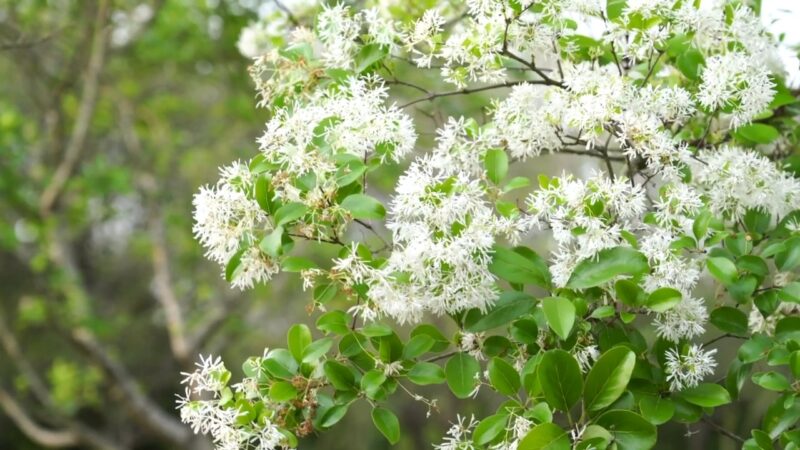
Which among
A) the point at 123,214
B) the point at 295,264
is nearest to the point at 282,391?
the point at 295,264

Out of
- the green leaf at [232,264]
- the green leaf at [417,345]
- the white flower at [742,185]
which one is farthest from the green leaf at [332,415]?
the white flower at [742,185]

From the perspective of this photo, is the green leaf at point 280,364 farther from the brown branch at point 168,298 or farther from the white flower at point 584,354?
the brown branch at point 168,298

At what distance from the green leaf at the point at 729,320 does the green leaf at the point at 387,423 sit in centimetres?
46

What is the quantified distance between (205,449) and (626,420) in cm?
440

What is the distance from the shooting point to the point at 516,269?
3.47ft

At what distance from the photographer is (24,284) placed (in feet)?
23.1

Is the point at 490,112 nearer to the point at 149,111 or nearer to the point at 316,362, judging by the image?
the point at 316,362

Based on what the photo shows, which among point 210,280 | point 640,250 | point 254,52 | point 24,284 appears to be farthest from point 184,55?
point 640,250

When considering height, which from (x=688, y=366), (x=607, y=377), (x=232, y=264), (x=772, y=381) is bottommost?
(x=772, y=381)

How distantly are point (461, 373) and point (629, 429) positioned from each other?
232 millimetres

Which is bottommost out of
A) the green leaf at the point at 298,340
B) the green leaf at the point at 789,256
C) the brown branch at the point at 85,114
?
the green leaf at the point at 789,256

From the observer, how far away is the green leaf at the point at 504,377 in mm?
1049

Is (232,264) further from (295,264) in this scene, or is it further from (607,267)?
(607,267)

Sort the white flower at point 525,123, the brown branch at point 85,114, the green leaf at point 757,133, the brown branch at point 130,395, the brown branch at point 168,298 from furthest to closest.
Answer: the brown branch at point 168,298 < the brown branch at point 130,395 < the brown branch at point 85,114 < the green leaf at point 757,133 < the white flower at point 525,123
